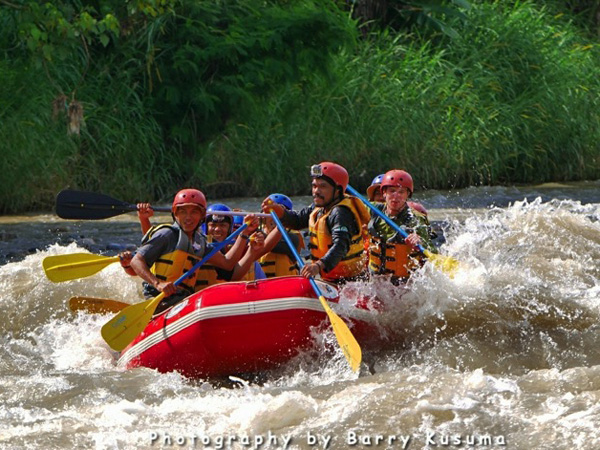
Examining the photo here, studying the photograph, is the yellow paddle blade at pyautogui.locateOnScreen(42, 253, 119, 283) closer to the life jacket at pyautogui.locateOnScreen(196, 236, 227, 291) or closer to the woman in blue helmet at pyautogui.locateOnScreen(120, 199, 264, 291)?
the woman in blue helmet at pyautogui.locateOnScreen(120, 199, 264, 291)

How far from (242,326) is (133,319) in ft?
3.49

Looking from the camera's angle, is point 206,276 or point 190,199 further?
point 206,276

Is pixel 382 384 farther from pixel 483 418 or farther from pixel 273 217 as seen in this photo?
pixel 273 217

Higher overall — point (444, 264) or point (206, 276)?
point (444, 264)

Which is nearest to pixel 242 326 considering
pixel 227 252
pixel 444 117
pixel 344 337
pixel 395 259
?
pixel 344 337

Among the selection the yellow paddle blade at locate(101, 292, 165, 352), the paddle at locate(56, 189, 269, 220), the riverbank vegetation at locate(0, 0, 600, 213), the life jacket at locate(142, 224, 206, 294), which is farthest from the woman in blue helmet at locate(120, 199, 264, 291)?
the riverbank vegetation at locate(0, 0, 600, 213)

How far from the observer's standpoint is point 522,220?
12.1m

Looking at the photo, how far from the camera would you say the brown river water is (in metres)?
5.70

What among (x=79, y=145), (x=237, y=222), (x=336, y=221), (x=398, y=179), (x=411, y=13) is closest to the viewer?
(x=336, y=221)

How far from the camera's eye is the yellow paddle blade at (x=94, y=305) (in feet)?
27.3

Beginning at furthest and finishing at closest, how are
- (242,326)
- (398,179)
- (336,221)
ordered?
1. (398,179)
2. (336,221)
3. (242,326)

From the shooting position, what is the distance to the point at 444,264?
7820 mm

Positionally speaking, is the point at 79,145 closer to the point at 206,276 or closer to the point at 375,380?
the point at 206,276

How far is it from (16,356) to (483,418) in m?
3.50
